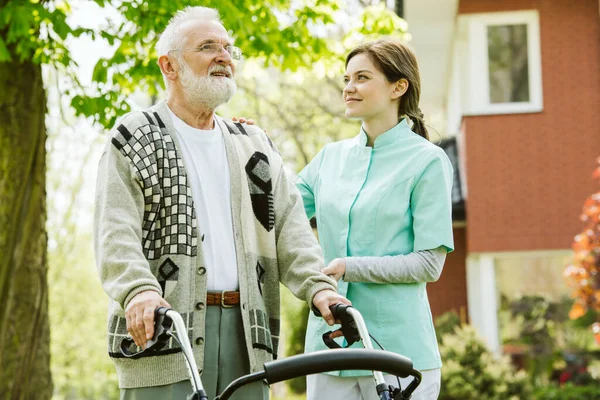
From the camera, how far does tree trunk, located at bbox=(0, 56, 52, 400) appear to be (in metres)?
7.28

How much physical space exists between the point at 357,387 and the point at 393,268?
0.47 metres

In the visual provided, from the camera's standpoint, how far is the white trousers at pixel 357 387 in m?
3.89

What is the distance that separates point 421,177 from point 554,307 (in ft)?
42.8

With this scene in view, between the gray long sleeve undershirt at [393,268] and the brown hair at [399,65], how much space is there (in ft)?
2.08

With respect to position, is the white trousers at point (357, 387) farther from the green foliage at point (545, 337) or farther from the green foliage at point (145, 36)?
the green foliage at point (545, 337)

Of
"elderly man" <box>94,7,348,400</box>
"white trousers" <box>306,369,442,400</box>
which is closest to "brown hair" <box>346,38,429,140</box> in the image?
"elderly man" <box>94,7,348,400</box>

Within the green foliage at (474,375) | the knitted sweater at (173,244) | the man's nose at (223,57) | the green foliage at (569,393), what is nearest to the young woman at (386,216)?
the knitted sweater at (173,244)

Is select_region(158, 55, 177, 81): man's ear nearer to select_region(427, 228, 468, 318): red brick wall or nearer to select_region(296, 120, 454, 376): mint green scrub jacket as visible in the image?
select_region(296, 120, 454, 376): mint green scrub jacket

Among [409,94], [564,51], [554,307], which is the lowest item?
[554,307]

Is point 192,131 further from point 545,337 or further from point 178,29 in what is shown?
point 545,337

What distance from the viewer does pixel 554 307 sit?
16516 millimetres

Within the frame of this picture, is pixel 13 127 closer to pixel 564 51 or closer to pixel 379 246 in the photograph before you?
pixel 379 246

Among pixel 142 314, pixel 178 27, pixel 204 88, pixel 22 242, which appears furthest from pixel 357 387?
pixel 22 242

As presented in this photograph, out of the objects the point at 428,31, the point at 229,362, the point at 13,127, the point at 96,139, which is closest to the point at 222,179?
the point at 229,362
